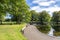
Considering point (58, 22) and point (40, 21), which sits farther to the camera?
point (40, 21)

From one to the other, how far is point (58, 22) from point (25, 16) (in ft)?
158

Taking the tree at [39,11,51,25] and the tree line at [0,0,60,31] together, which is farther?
the tree at [39,11,51,25]

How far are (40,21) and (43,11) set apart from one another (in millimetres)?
9438

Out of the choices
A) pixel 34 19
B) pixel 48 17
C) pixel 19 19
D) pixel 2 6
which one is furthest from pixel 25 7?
pixel 48 17

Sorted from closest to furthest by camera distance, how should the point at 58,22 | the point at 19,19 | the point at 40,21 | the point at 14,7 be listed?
1. the point at 14,7
2. the point at 19,19
3. the point at 58,22
4. the point at 40,21

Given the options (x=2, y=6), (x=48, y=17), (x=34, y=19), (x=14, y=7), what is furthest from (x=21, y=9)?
(x=48, y=17)

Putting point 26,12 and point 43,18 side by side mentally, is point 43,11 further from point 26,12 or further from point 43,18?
point 26,12

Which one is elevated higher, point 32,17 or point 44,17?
point 32,17

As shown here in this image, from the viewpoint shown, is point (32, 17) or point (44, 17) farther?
point (44, 17)

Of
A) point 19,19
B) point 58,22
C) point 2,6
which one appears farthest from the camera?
point 58,22

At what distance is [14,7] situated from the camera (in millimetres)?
36344

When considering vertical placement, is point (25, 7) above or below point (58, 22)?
above

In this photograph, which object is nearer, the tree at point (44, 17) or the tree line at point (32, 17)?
the tree line at point (32, 17)

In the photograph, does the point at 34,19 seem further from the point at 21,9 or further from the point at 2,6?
the point at 2,6
